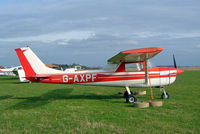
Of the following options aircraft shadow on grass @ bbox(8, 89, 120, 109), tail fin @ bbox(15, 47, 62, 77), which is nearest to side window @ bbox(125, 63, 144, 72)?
aircraft shadow on grass @ bbox(8, 89, 120, 109)

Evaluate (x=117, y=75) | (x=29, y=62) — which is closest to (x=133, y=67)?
(x=117, y=75)

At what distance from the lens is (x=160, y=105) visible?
26.3 feet

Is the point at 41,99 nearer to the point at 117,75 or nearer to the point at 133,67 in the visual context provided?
the point at 117,75

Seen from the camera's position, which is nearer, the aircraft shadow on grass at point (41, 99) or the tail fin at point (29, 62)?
the aircraft shadow on grass at point (41, 99)

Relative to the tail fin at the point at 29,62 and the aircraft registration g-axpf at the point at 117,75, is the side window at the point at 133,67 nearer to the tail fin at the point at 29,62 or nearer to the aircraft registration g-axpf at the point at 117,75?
the aircraft registration g-axpf at the point at 117,75

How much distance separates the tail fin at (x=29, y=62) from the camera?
32.3ft

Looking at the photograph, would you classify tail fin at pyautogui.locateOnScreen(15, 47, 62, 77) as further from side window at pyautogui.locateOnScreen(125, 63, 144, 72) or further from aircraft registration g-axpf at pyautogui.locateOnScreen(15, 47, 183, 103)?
side window at pyautogui.locateOnScreen(125, 63, 144, 72)

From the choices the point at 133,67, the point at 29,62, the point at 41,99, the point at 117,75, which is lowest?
the point at 41,99

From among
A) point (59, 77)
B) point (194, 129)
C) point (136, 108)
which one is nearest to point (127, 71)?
point (136, 108)

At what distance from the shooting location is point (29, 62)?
393 inches

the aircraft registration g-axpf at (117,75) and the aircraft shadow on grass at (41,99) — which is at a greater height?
the aircraft registration g-axpf at (117,75)

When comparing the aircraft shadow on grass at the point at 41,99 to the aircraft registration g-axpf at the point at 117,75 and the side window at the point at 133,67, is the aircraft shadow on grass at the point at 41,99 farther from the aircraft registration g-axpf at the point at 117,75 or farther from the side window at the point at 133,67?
the side window at the point at 133,67

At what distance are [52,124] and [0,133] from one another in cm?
139

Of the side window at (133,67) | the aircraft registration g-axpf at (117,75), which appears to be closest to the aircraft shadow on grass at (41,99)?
the aircraft registration g-axpf at (117,75)
